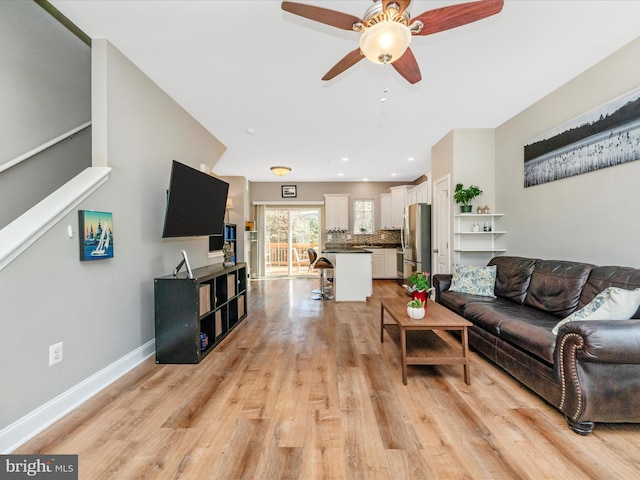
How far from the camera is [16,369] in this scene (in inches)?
65.5

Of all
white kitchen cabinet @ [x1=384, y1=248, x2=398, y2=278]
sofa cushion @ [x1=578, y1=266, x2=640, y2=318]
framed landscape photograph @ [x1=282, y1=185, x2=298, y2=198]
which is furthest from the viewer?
framed landscape photograph @ [x1=282, y1=185, x2=298, y2=198]

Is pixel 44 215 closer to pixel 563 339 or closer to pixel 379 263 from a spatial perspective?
pixel 563 339

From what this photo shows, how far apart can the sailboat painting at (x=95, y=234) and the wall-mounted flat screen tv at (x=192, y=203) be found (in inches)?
18.3

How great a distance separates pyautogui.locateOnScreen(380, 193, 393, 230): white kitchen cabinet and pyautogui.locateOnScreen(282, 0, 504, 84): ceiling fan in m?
6.37

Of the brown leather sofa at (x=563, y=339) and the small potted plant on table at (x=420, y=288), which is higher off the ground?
the small potted plant on table at (x=420, y=288)

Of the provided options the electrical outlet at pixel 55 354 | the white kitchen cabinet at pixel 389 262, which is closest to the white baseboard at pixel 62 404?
the electrical outlet at pixel 55 354

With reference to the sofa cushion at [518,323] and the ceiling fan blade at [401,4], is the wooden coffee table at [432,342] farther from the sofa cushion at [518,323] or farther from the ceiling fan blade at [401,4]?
the ceiling fan blade at [401,4]

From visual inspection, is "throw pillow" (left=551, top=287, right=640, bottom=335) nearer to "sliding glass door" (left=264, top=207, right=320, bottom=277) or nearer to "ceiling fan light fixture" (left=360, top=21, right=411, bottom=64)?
"ceiling fan light fixture" (left=360, top=21, right=411, bottom=64)

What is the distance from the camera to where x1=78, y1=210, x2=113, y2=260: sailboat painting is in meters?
2.09

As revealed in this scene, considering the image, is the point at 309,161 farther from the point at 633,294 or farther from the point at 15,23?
the point at 633,294

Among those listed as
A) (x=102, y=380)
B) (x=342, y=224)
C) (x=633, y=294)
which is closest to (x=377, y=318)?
(x=633, y=294)

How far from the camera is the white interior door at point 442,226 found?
4582 millimetres

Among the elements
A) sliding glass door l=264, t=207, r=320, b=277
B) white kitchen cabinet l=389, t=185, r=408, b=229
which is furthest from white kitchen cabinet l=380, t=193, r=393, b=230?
sliding glass door l=264, t=207, r=320, b=277

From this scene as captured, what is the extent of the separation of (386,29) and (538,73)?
2.30 metres
